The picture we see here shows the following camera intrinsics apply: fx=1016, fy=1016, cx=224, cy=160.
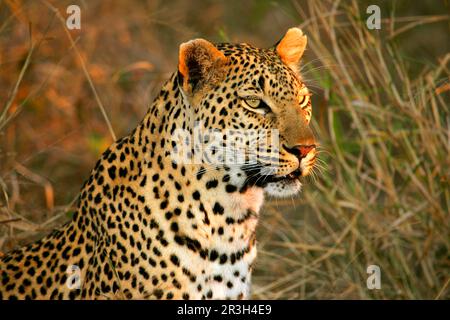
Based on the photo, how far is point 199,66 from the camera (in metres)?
5.34

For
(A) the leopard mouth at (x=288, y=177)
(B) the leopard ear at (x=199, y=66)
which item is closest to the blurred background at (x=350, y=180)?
(B) the leopard ear at (x=199, y=66)

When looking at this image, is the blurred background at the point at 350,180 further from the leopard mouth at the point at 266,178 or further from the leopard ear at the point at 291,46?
the leopard mouth at the point at 266,178

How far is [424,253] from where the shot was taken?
6805 millimetres

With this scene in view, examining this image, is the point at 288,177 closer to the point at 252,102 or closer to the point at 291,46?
the point at 252,102

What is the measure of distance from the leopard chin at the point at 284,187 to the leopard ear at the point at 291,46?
75cm

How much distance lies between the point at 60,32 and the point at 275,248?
11.4 ft

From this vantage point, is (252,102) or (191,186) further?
(252,102)

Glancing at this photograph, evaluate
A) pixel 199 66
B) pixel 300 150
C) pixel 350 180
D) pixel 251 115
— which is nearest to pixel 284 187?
pixel 300 150

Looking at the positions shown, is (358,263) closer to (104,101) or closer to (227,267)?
(227,267)

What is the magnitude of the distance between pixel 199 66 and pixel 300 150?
27.5 inches

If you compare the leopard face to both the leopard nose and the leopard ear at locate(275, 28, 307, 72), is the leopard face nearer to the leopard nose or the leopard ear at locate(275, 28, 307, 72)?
the leopard nose

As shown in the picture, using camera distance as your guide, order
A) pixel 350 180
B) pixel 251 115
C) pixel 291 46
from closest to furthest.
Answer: pixel 251 115 < pixel 291 46 < pixel 350 180

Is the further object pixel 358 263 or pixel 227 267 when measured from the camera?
pixel 358 263

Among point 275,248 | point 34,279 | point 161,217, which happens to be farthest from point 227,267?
point 275,248
